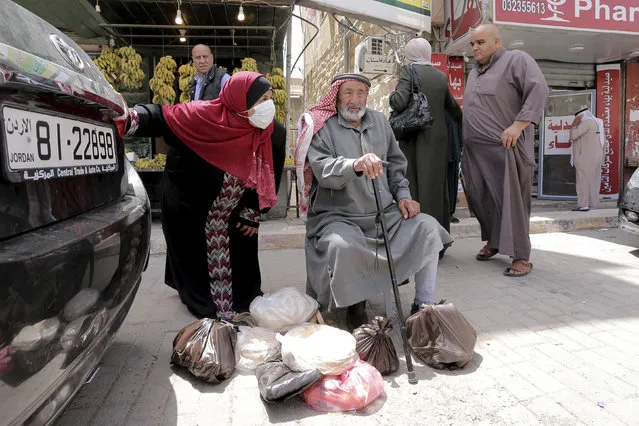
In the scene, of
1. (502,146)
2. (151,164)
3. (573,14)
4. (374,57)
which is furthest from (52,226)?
(573,14)

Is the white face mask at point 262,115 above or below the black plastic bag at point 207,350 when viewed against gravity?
above

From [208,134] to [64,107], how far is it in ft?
4.10

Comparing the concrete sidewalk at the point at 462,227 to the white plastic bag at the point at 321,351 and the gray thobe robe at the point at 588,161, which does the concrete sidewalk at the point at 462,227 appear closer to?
the gray thobe robe at the point at 588,161

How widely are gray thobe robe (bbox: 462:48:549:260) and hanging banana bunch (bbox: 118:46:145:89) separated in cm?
530

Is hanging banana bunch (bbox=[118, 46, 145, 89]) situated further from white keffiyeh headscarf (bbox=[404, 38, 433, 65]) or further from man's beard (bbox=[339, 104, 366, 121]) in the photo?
man's beard (bbox=[339, 104, 366, 121])

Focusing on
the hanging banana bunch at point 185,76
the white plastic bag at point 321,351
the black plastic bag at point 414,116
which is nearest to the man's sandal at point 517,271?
the black plastic bag at point 414,116

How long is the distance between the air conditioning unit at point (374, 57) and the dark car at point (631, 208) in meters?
4.00

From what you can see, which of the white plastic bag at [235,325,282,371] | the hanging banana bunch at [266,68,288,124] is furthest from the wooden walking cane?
the hanging banana bunch at [266,68,288,124]

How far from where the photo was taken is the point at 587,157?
26.1 feet

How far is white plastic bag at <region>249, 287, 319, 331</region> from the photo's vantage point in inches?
99.3

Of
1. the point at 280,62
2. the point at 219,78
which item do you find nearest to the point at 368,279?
the point at 219,78

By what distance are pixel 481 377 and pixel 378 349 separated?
1.60ft

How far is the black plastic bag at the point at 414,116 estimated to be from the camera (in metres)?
3.99

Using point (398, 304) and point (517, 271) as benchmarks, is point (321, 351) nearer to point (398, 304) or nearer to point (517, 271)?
point (398, 304)
